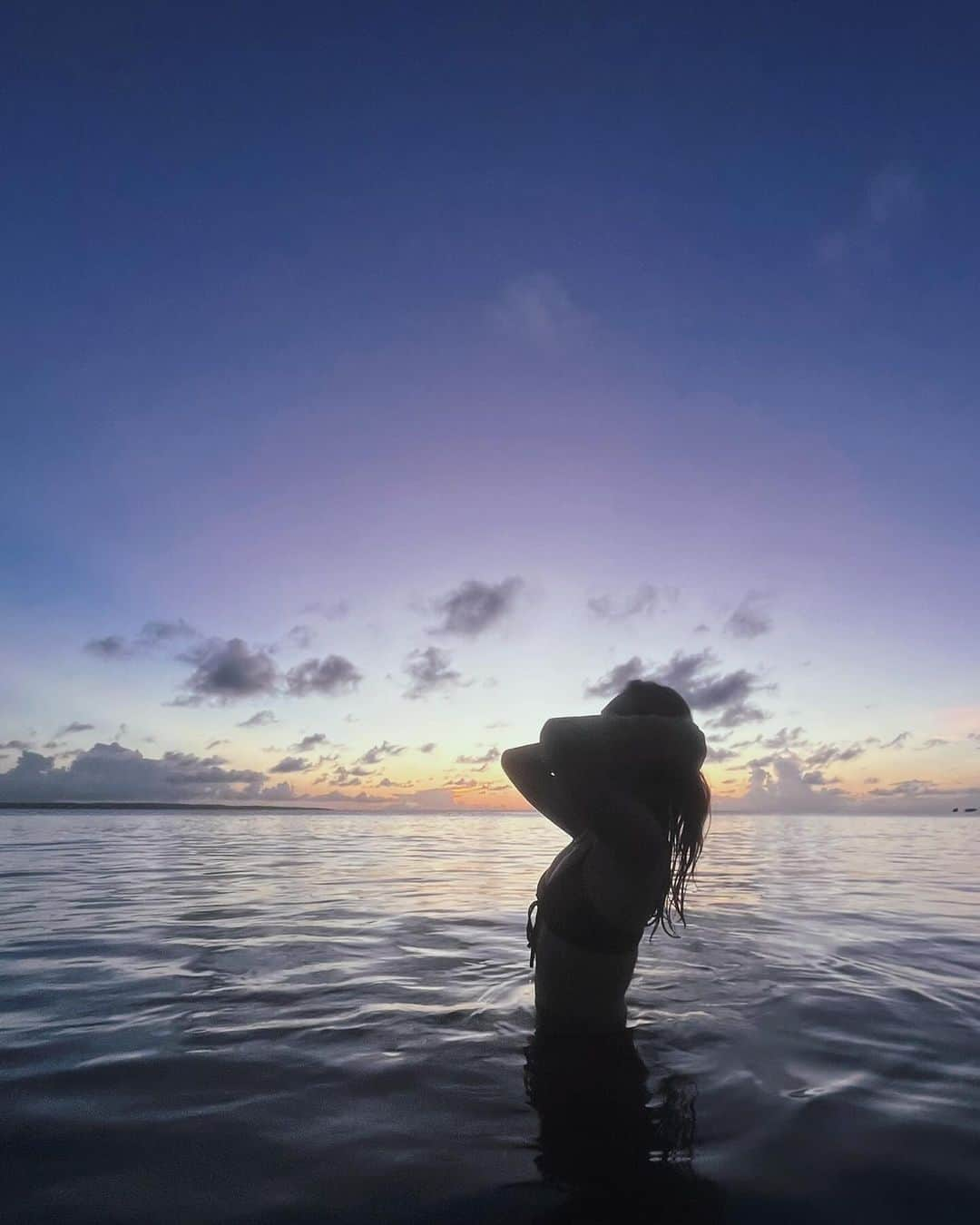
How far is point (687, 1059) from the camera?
431cm

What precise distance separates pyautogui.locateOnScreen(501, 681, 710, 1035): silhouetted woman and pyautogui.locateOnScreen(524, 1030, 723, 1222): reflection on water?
0.31m

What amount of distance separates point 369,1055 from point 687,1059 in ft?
6.35

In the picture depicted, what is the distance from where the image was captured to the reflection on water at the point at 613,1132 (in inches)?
108

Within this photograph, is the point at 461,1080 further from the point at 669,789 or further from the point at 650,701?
the point at 650,701

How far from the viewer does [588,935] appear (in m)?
4.07

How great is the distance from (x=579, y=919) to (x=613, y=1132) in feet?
3.29

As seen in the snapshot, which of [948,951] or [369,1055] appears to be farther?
[948,951]

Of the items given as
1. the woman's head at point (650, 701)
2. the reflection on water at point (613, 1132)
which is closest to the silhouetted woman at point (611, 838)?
the woman's head at point (650, 701)

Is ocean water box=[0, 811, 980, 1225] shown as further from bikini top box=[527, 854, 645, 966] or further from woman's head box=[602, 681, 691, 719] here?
woman's head box=[602, 681, 691, 719]

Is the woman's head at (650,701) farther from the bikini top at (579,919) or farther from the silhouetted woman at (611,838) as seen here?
the bikini top at (579,919)

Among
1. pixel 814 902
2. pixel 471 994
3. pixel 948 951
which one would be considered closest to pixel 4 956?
pixel 471 994

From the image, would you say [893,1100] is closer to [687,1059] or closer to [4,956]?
[687,1059]

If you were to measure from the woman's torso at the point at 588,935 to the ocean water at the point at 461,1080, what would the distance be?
0.69 ft

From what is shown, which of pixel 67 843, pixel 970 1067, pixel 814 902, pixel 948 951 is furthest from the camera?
pixel 67 843
